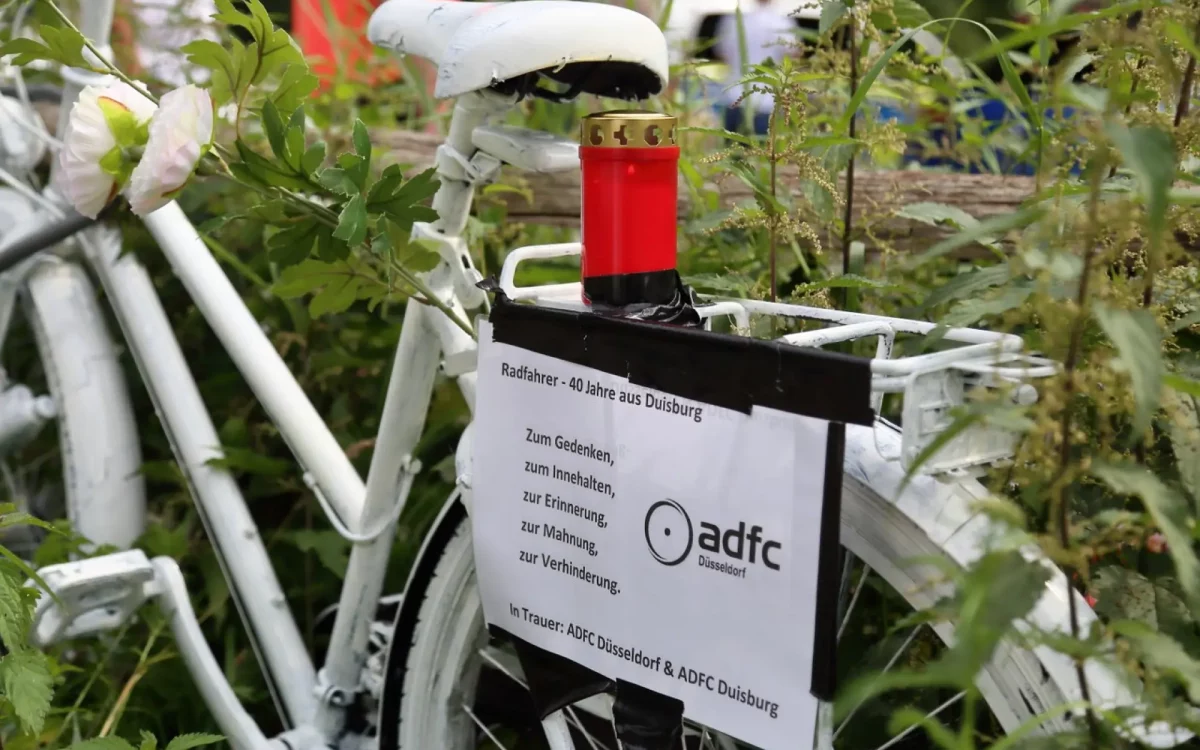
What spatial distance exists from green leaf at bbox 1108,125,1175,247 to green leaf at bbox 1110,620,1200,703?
7.0 inches

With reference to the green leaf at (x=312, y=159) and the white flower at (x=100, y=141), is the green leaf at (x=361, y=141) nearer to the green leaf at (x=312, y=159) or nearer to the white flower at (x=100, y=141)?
the green leaf at (x=312, y=159)

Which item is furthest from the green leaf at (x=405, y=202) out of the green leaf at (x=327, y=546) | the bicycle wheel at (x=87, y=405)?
the bicycle wheel at (x=87, y=405)

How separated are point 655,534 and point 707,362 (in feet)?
0.39

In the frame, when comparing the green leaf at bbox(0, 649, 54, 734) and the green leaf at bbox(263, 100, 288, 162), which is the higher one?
the green leaf at bbox(263, 100, 288, 162)

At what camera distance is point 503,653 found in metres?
0.99

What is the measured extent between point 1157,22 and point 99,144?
700 mm

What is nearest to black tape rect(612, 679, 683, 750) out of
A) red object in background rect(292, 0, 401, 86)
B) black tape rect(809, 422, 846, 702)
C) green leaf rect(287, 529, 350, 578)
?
black tape rect(809, 422, 846, 702)

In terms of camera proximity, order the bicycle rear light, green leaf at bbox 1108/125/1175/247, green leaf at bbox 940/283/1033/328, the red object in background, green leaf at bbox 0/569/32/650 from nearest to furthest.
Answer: green leaf at bbox 1108/125/1175/247 → green leaf at bbox 940/283/1033/328 → the bicycle rear light → green leaf at bbox 0/569/32/650 → the red object in background

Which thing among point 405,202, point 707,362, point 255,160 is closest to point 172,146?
point 255,160

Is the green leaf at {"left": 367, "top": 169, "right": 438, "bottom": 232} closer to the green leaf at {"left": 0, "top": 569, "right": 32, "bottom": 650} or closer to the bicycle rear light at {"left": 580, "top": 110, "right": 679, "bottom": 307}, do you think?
the bicycle rear light at {"left": 580, "top": 110, "right": 679, "bottom": 307}

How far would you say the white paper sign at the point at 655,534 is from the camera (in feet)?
2.03

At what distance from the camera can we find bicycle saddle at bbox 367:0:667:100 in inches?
28.5

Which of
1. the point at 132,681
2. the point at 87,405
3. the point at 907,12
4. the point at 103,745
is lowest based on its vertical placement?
the point at 132,681

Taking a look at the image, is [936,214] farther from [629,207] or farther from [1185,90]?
[629,207]
